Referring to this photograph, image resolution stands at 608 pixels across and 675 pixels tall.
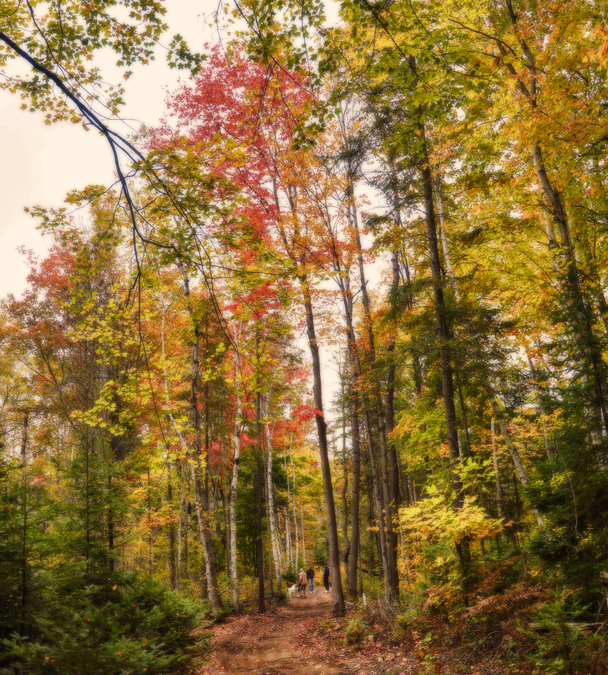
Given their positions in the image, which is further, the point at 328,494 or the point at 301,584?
the point at 301,584

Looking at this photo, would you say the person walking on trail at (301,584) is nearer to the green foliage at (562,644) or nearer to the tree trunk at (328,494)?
the tree trunk at (328,494)

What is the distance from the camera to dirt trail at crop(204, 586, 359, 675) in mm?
6996

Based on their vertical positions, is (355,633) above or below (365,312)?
below

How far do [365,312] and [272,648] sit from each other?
939cm

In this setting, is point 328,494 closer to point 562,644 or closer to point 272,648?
point 272,648

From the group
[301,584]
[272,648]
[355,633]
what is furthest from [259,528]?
[355,633]

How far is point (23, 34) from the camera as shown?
4.19 m

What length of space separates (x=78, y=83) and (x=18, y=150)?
15.5 feet

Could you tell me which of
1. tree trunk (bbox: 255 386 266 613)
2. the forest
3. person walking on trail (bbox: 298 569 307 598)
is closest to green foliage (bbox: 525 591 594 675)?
the forest

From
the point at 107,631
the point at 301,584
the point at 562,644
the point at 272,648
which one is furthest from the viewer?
the point at 301,584

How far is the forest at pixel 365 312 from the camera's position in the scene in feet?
12.9

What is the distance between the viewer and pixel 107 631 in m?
4.27

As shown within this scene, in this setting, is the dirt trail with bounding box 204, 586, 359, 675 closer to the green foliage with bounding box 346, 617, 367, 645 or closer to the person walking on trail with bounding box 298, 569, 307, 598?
the green foliage with bounding box 346, 617, 367, 645

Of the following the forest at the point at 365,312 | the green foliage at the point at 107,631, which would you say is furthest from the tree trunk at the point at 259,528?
the green foliage at the point at 107,631
